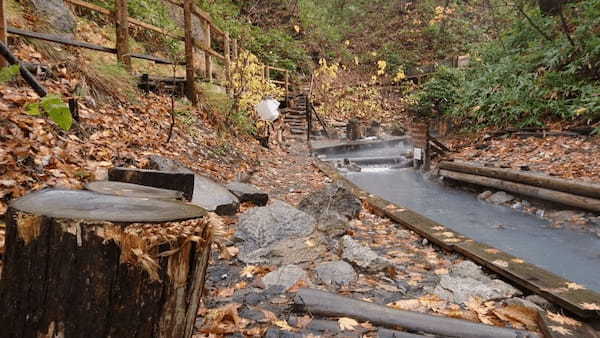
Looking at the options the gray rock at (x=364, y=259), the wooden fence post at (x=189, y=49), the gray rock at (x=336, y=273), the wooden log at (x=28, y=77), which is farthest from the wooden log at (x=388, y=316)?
the wooden fence post at (x=189, y=49)

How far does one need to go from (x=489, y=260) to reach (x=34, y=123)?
4190 mm

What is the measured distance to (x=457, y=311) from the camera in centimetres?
225

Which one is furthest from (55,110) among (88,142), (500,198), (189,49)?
(500,198)

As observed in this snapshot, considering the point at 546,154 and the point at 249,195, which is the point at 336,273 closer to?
the point at 249,195

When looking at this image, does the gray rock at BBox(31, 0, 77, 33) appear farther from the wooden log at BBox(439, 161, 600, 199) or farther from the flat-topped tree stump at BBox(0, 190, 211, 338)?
the wooden log at BBox(439, 161, 600, 199)

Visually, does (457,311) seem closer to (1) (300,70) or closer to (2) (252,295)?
(2) (252,295)

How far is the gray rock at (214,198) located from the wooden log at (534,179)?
4.73 m

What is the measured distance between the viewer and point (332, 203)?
439 centimetres

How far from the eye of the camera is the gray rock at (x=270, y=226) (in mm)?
3320

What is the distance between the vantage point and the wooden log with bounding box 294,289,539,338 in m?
1.97

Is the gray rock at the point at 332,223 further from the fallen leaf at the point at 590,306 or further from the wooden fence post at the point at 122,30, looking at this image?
the wooden fence post at the point at 122,30

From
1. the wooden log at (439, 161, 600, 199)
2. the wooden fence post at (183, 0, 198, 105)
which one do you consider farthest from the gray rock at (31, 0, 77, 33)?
the wooden log at (439, 161, 600, 199)

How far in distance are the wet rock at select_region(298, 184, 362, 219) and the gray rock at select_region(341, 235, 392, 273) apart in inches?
42.2

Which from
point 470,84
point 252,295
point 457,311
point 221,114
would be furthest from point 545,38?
point 252,295
